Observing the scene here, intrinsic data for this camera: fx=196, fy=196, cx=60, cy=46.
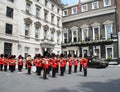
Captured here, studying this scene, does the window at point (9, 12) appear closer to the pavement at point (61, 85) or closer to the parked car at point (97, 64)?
the parked car at point (97, 64)

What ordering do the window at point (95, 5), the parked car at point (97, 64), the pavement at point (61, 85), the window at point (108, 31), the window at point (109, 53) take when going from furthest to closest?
the window at point (95, 5) → the window at point (108, 31) → the window at point (109, 53) → the parked car at point (97, 64) → the pavement at point (61, 85)

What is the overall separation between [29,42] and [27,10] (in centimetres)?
519

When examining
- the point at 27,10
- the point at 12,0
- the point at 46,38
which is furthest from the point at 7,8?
the point at 46,38

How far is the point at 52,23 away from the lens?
38500 millimetres

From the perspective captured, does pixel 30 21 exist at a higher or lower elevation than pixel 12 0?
lower

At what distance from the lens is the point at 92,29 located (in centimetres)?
3762

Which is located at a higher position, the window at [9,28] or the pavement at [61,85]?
the window at [9,28]

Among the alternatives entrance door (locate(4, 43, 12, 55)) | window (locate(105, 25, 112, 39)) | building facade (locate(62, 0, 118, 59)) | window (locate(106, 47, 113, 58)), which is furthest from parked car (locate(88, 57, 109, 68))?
entrance door (locate(4, 43, 12, 55))

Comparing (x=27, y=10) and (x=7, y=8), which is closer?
(x=7, y=8)

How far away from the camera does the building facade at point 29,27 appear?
89.5 feet

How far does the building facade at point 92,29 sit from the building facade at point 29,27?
2.19m

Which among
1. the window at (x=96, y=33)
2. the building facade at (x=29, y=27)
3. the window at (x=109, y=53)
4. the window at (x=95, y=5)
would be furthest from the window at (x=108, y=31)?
the building facade at (x=29, y=27)

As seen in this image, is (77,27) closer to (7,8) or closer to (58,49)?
(58,49)

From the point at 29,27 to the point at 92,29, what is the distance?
12.6 m
